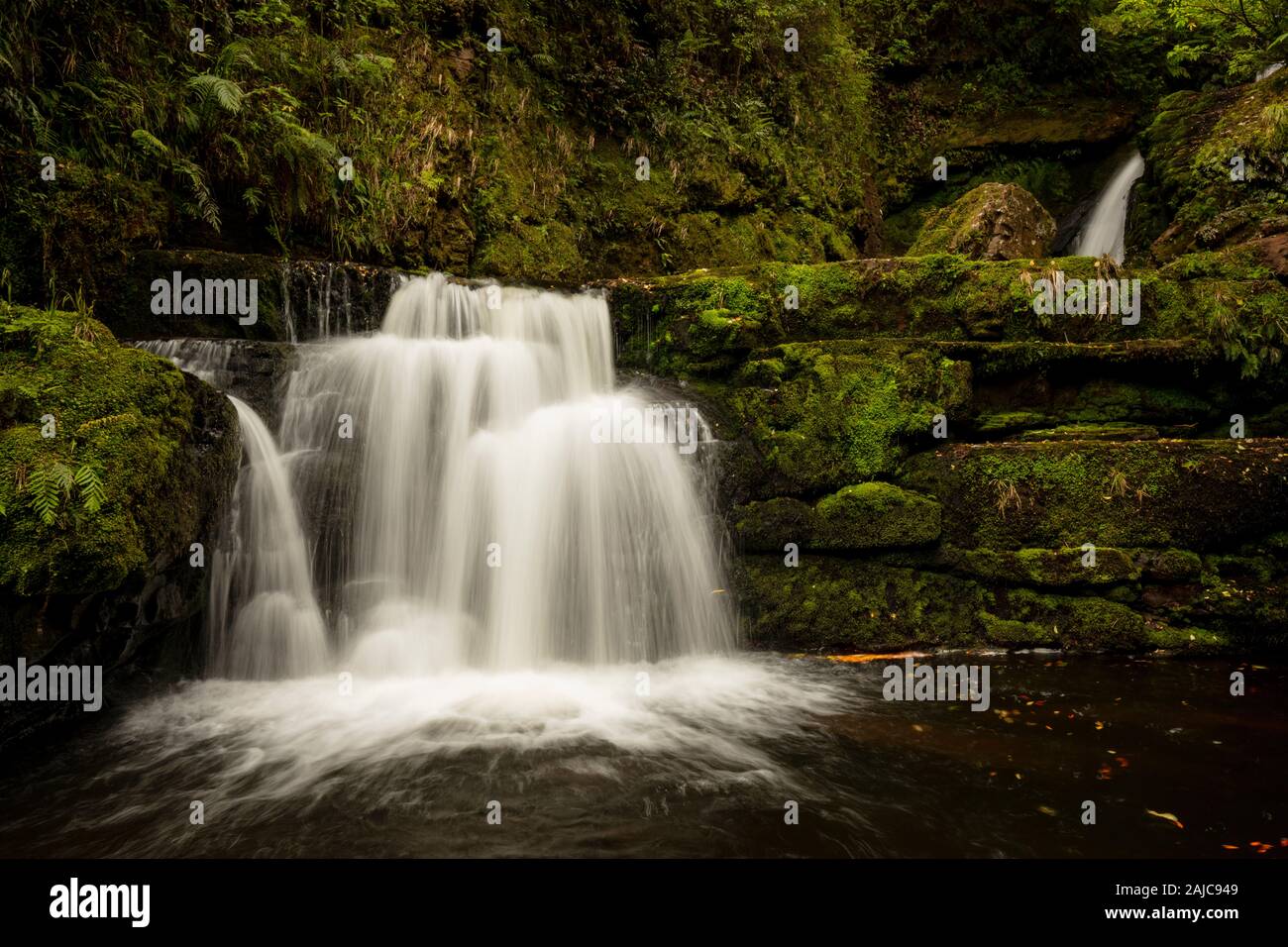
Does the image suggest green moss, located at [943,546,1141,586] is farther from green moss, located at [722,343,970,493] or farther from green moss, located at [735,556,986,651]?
green moss, located at [722,343,970,493]

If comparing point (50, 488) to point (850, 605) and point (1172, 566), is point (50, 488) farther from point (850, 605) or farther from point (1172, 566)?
point (1172, 566)

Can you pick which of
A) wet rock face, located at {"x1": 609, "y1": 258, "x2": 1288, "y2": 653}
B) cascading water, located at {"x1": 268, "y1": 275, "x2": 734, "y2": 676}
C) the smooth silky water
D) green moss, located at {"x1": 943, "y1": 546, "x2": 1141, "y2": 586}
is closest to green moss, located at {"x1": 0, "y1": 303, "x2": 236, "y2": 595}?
A: the smooth silky water

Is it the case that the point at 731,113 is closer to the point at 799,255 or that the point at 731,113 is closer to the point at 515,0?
the point at 799,255

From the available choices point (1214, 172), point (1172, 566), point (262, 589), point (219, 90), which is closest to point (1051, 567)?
point (1172, 566)

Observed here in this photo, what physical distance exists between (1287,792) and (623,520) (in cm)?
441

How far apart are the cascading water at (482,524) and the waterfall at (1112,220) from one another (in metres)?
10.2

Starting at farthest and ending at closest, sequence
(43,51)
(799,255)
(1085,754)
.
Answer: (799,255) < (43,51) < (1085,754)

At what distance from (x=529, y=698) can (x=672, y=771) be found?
147 centimetres

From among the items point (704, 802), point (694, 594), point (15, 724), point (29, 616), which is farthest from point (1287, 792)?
point (15, 724)

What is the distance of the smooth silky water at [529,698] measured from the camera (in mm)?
3045

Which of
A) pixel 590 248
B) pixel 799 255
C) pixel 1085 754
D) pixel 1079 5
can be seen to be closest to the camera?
pixel 1085 754

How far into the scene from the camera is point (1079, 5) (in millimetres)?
15422

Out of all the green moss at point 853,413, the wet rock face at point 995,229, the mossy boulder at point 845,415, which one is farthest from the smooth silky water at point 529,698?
the wet rock face at point 995,229

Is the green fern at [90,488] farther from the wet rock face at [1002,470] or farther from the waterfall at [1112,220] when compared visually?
the waterfall at [1112,220]
